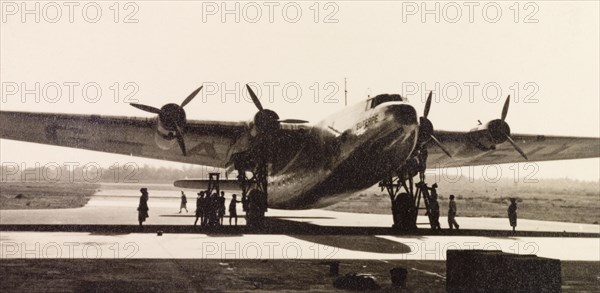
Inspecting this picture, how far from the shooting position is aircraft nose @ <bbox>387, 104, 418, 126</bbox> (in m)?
19.7

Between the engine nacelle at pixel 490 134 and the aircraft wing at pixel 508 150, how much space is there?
0.99 feet

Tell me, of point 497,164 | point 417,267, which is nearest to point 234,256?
point 417,267

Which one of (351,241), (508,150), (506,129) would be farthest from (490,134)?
(351,241)

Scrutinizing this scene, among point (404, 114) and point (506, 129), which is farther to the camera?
point (506, 129)

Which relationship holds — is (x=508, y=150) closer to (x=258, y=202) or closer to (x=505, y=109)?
(x=505, y=109)

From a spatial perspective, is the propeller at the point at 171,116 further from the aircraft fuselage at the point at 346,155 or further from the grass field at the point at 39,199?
the grass field at the point at 39,199

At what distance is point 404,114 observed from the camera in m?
19.8

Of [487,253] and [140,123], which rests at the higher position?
[140,123]

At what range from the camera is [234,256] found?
625 inches

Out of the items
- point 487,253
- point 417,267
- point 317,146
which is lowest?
point 417,267

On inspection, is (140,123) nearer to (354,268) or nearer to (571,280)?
(354,268)

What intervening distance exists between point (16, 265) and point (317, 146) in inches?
560

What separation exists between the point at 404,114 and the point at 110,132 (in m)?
13.1

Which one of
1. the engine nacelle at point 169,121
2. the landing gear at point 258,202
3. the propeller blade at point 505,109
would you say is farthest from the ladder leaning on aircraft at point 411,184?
the engine nacelle at point 169,121
